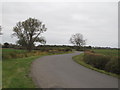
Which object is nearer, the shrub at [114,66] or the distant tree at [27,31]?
the shrub at [114,66]

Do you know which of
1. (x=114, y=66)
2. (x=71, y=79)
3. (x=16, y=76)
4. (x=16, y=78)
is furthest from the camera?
(x=114, y=66)

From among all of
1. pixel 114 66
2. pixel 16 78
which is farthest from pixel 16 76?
pixel 114 66

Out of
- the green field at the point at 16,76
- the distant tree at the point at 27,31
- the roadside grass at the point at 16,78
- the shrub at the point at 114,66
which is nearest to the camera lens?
the roadside grass at the point at 16,78

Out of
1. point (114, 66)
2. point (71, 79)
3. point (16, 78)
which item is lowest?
point (71, 79)

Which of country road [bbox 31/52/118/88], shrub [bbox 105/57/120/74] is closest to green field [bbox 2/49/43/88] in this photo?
country road [bbox 31/52/118/88]

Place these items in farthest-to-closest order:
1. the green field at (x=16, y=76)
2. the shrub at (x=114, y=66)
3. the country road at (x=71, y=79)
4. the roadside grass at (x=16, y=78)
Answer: the shrub at (x=114, y=66) < the country road at (x=71, y=79) < the green field at (x=16, y=76) < the roadside grass at (x=16, y=78)

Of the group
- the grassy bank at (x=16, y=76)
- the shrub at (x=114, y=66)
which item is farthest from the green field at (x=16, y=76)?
the shrub at (x=114, y=66)

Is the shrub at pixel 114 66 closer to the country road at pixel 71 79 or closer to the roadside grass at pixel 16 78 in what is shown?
the country road at pixel 71 79

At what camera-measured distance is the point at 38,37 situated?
42.2 m

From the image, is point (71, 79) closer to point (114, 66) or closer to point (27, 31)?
point (114, 66)

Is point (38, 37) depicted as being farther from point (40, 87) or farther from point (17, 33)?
point (40, 87)

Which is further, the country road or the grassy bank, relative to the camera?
the country road

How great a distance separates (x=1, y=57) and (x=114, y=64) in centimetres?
1411

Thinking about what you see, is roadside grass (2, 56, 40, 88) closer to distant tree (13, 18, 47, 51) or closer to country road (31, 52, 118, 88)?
country road (31, 52, 118, 88)
